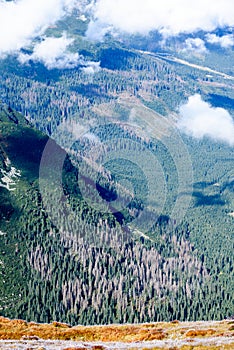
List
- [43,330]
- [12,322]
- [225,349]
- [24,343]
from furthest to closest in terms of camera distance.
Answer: [12,322] < [43,330] < [24,343] < [225,349]

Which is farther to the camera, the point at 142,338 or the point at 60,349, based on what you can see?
the point at 142,338

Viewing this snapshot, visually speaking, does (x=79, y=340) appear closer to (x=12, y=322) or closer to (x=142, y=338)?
(x=142, y=338)

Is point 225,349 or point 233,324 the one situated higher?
point 233,324

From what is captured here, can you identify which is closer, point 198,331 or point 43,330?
point 198,331

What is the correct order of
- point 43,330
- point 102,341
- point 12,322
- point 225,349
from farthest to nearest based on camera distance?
1. point 12,322
2. point 43,330
3. point 102,341
4. point 225,349

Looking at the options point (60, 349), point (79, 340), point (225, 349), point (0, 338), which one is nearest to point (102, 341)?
point (79, 340)

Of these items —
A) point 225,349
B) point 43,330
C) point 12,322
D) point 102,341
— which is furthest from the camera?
point 12,322

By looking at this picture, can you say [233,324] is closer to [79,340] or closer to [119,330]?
[119,330]

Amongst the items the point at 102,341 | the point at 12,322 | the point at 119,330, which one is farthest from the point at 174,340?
the point at 12,322

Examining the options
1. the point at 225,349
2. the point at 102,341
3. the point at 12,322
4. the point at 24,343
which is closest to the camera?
the point at 225,349
